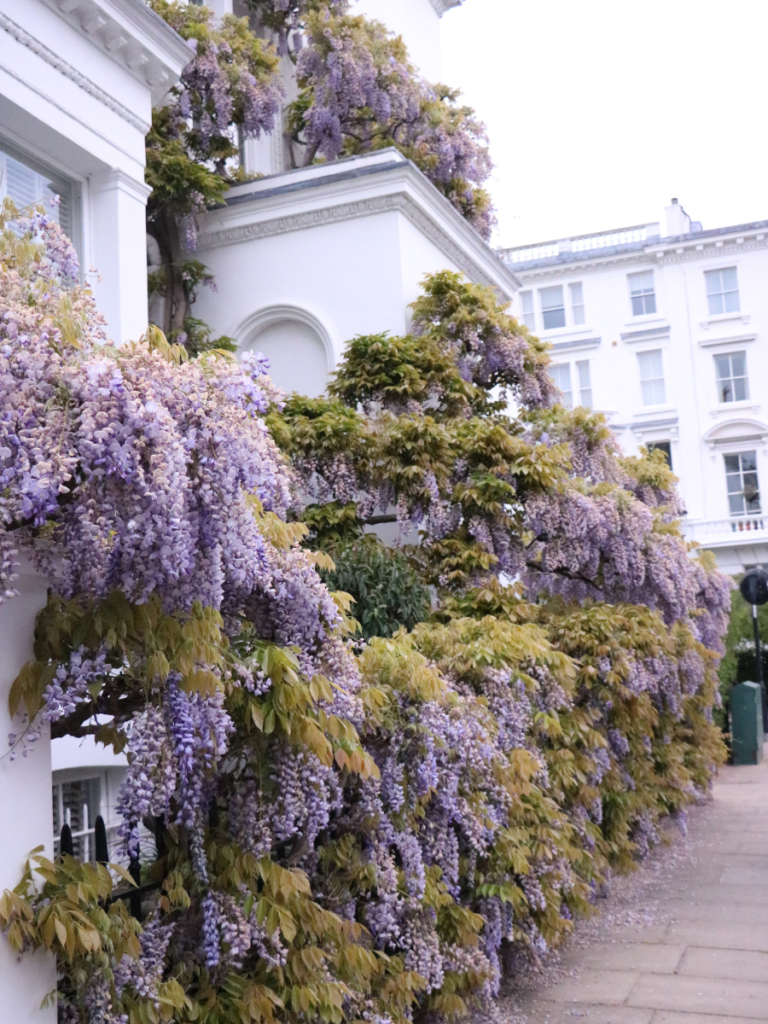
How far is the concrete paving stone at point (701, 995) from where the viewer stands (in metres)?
5.20

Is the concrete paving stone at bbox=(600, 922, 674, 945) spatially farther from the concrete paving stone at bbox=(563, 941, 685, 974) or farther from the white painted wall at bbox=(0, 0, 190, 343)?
the white painted wall at bbox=(0, 0, 190, 343)

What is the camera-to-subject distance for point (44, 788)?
281 centimetres

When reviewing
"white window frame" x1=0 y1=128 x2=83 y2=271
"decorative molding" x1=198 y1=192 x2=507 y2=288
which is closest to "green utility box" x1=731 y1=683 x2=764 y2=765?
"decorative molding" x1=198 y1=192 x2=507 y2=288

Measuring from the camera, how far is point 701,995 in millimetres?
5438

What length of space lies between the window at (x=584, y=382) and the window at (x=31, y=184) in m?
27.0

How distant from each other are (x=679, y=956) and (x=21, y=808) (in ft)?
15.8

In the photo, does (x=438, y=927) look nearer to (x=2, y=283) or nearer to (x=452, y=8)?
(x=2, y=283)

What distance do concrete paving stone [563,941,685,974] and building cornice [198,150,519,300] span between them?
7.32 m

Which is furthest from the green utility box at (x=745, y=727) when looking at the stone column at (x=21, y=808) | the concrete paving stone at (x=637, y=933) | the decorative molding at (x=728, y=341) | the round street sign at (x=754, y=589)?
the decorative molding at (x=728, y=341)

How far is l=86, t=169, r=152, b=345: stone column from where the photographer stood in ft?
25.4

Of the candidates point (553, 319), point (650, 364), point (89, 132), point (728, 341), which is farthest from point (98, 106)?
point (553, 319)

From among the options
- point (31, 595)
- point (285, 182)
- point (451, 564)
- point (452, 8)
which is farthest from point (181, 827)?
point (452, 8)

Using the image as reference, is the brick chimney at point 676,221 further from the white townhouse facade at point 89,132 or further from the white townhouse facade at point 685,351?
the white townhouse facade at point 89,132

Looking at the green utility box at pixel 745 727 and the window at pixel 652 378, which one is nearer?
the green utility box at pixel 745 727
